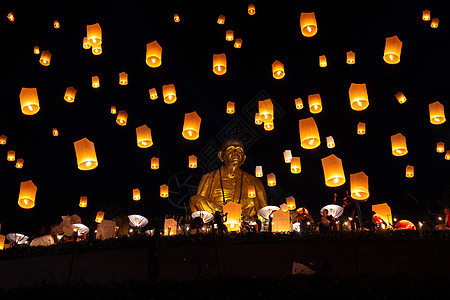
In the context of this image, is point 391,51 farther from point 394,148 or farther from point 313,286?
point 313,286

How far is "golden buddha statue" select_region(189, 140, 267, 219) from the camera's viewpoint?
15.8 meters

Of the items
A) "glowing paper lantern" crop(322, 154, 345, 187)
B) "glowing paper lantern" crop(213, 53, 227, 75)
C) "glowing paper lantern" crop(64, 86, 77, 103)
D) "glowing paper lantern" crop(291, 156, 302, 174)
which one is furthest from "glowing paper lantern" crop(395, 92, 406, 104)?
"glowing paper lantern" crop(64, 86, 77, 103)

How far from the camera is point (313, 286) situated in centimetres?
482

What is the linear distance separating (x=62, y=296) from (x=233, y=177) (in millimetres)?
11658

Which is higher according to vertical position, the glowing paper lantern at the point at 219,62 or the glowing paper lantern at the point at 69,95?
the glowing paper lantern at the point at 219,62

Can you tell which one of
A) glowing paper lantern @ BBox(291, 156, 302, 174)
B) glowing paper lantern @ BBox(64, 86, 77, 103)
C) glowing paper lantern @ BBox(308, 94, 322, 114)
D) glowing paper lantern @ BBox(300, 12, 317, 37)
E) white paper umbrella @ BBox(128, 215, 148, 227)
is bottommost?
white paper umbrella @ BBox(128, 215, 148, 227)

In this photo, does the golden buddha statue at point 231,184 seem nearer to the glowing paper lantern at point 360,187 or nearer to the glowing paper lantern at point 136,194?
the glowing paper lantern at point 136,194

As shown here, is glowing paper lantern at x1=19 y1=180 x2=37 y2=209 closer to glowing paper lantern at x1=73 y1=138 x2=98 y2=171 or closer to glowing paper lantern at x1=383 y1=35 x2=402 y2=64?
glowing paper lantern at x1=73 y1=138 x2=98 y2=171

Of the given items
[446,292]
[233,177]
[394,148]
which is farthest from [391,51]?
[233,177]

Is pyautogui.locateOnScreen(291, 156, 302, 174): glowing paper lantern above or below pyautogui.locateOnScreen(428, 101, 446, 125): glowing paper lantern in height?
below

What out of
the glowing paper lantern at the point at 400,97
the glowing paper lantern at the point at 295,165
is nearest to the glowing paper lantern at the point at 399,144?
the glowing paper lantern at the point at 400,97

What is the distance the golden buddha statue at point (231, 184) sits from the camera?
1580 cm

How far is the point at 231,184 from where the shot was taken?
16.4m

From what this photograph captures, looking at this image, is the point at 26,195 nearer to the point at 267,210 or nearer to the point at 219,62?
the point at 219,62
